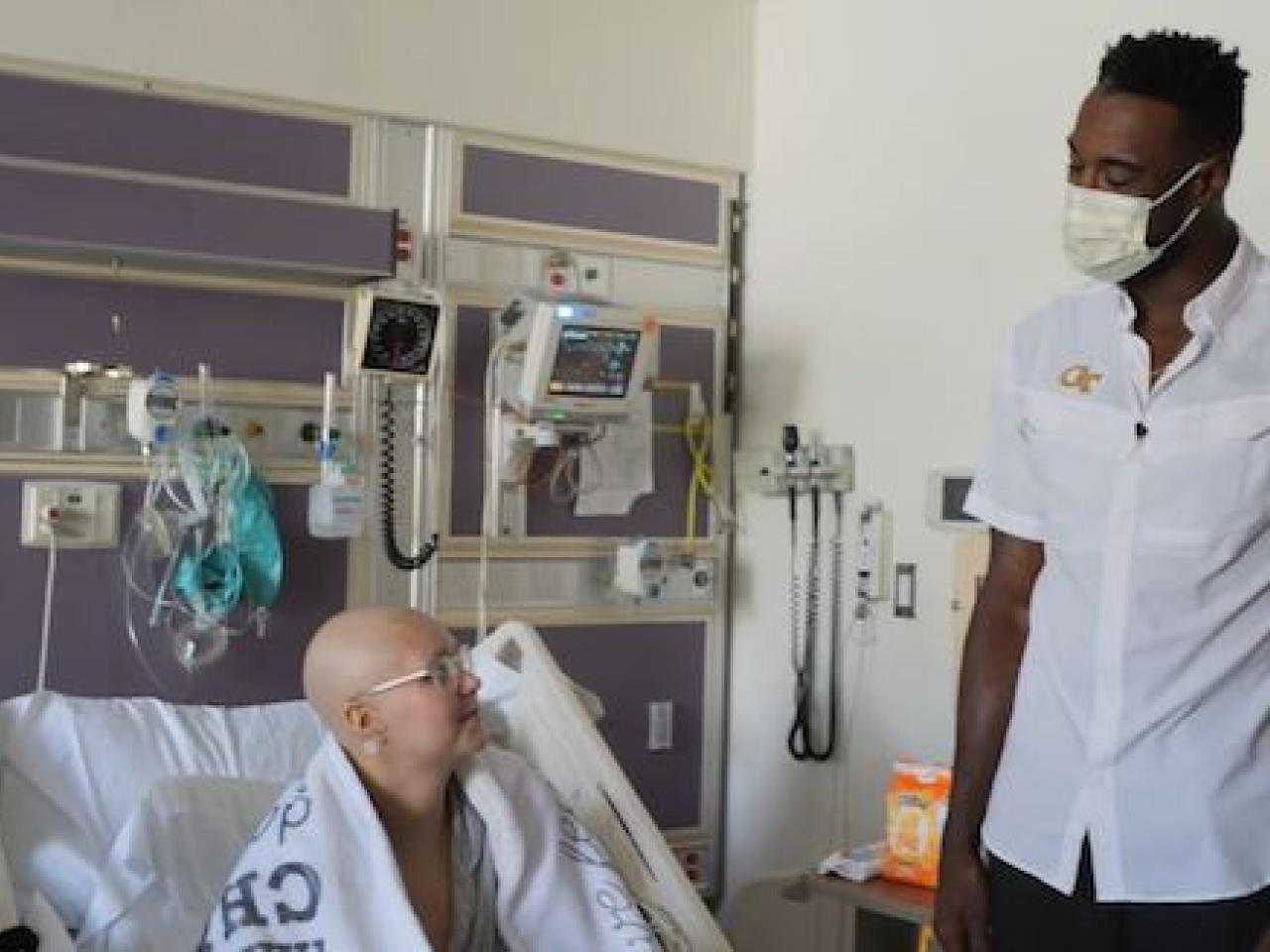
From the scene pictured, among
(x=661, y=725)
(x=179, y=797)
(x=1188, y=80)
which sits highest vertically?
(x=1188, y=80)

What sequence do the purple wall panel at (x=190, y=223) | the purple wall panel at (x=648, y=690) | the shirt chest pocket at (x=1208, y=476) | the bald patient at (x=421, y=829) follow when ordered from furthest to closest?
the purple wall panel at (x=648, y=690) < the purple wall panel at (x=190, y=223) < the bald patient at (x=421, y=829) < the shirt chest pocket at (x=1208, y=476)

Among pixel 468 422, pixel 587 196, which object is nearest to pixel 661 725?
pixel 468 422

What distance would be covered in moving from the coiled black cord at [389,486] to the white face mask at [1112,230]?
1932 mm

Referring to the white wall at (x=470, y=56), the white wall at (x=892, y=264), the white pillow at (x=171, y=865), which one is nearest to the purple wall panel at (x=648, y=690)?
the white wall at (x=892, y=264)

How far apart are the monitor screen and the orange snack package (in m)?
1.03

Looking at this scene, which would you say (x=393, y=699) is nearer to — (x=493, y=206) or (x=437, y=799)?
(x=437, y=799)

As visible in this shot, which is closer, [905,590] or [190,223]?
[190,223]

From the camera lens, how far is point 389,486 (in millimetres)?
3273

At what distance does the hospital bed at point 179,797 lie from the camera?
6.88ft

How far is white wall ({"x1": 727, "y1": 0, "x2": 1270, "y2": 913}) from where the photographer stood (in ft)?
9.71

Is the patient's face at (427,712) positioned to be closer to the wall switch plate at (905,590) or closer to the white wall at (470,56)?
the wall switch plate at (905,590)

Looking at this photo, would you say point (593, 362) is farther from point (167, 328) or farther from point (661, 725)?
point (661, 725)

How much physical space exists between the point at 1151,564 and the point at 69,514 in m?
2.09

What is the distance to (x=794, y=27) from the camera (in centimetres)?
362
